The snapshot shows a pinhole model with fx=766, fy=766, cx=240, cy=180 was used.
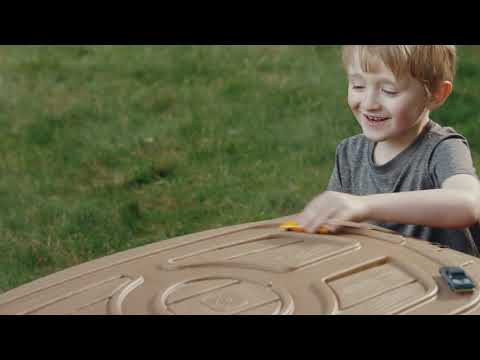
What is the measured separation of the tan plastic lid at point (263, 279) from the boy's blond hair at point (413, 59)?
1.69ft

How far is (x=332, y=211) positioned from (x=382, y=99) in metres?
0.42

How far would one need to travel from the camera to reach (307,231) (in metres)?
2.20

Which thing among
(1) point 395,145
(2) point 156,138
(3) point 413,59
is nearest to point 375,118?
(3) point 413,59

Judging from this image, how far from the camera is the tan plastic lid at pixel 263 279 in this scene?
1747mm

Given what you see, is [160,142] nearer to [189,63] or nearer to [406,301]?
[189,63]

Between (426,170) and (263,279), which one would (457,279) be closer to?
(263,279)

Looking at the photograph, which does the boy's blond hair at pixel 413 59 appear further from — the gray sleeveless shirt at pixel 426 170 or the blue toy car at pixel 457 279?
the blue toy car at pixel 457 279

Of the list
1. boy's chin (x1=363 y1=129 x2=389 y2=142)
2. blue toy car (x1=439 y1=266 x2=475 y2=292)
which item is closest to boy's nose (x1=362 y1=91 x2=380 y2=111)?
boy's chin (x1=363 y1=129 x2=389 y2=142)

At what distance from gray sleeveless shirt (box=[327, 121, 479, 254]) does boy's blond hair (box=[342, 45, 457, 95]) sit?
0.19 meters

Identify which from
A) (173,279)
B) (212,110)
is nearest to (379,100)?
(173,279)

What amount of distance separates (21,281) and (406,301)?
233cm

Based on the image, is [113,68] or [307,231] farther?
[113,68]

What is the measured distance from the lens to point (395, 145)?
2.67 meters

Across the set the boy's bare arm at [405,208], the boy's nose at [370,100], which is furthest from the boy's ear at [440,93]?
the boy's bare arm at [405,208]
